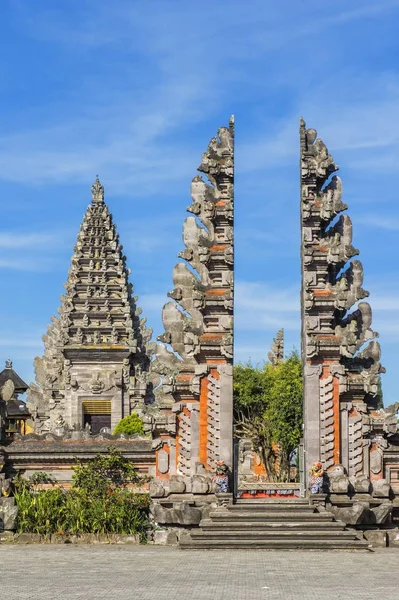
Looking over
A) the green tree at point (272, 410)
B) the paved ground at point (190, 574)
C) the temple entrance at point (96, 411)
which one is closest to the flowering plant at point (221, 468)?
the paved ground at point (190, 574)

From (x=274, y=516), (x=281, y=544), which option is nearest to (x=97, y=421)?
(x=274, y=516)

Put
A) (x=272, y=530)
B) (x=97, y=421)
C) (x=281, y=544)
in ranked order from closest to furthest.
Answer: (x=281, y=544), (x=272, y=530), (x=97, y=421)

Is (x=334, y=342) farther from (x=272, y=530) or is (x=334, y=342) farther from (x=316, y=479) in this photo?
(x=272, y=530)

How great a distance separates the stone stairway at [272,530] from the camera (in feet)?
73.8

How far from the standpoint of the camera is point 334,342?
1008 inches

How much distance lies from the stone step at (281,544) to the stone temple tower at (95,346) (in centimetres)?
4350

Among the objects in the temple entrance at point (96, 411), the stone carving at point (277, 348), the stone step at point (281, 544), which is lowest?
the stone step at point (281, 544)

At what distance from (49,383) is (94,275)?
7.11 metres

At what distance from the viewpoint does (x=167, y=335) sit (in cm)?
2644

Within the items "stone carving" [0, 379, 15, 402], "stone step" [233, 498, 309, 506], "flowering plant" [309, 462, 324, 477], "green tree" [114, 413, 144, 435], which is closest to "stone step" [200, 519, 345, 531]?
"stone step" [233, 498, 309, 506]

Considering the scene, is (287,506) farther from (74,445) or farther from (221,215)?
(221,215)

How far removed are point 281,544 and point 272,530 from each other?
0.59 meters

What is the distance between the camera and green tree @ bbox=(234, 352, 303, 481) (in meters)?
55.1

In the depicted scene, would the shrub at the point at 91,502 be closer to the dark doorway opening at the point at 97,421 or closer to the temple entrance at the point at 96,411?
the temple entrance at the point at 96,411
